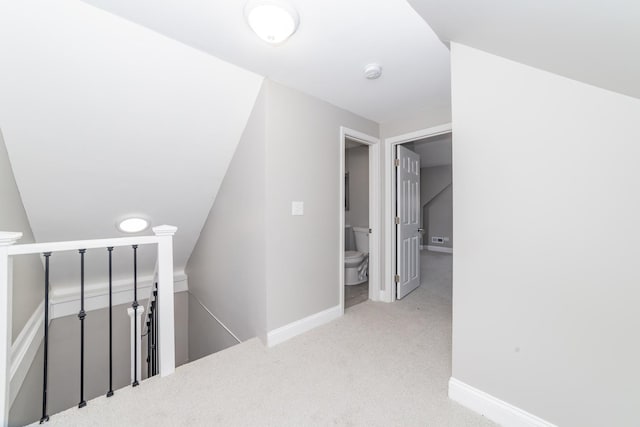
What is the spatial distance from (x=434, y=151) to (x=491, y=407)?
4.57 metres

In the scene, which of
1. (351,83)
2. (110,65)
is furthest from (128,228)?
(351,83)

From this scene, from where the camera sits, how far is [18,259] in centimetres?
186

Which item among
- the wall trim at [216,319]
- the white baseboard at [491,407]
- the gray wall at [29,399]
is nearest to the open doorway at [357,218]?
the wall trim at [216,319]

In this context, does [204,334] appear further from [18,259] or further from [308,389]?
[308,389]

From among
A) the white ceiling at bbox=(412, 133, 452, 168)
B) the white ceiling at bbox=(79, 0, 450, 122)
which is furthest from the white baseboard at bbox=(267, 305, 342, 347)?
the white ceiling at bbox=(412, 133, 452, 168)

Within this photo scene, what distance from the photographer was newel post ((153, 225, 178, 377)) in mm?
1649

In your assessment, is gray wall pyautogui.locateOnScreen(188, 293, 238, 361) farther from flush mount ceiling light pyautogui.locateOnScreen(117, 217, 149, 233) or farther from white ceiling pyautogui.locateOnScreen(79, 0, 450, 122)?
white ceiling pyautogui.locateOnScreen(79, 0, 450, 122)

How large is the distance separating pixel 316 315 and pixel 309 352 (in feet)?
1.42

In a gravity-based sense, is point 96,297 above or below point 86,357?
above

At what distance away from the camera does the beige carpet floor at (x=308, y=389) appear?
53.3 inches

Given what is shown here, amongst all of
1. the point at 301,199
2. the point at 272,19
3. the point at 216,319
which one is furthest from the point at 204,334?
the point at 272,19

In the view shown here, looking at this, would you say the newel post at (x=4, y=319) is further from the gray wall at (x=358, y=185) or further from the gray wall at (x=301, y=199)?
the gray wall at (x=358, y=185)

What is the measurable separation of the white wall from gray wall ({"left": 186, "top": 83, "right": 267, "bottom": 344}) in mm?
1468

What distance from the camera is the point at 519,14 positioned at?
99 cm
